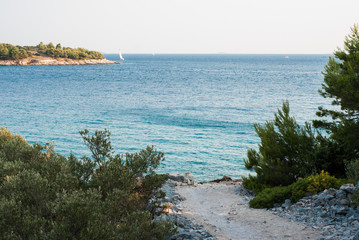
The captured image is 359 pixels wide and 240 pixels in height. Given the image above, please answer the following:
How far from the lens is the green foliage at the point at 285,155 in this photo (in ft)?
49.4

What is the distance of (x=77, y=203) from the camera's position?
6152 millimetres

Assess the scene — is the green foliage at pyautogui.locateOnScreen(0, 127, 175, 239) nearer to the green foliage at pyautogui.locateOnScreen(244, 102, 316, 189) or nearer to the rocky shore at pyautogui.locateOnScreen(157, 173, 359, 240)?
the rocky shore at pyautogui.locateOnScreen(157, 173, 359, 240)

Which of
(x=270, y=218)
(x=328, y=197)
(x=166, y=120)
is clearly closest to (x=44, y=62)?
(x=166, y=120)

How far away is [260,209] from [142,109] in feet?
107

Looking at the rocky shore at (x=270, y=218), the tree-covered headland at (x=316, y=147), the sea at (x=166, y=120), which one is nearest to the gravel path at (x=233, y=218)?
the rocky shore at (x=270, y=218)

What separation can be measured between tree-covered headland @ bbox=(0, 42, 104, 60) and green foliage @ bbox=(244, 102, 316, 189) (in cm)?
14651

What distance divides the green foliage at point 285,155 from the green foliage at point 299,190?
6.47 feet

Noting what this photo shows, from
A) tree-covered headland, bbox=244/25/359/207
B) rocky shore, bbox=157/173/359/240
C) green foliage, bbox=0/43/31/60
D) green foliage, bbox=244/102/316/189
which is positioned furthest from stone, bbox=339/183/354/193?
green foliage, bbox=0/43/31/60

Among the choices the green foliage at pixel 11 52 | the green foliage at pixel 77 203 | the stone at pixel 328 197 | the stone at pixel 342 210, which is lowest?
Result: the stone at pixel 342 210

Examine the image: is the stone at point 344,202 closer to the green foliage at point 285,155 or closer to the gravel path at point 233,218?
the gravel path at point 233,218

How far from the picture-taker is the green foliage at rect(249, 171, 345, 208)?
484 inches

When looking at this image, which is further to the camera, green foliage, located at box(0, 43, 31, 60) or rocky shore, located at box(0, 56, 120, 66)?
rocky shore, located at box(0, 56, 120, 66)

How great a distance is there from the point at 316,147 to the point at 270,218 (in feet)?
17.5

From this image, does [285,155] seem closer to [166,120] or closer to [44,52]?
[166,120]
